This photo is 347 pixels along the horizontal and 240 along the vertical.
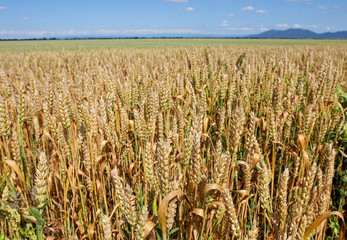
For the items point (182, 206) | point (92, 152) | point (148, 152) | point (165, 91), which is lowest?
point (182, 206)

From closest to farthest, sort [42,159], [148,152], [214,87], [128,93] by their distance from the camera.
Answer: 1. [42,159]
2. [148,152]
3. [128,93]
4. [214,87]

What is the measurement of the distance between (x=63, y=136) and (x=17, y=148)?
1.08 feet

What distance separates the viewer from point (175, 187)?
1.10 m

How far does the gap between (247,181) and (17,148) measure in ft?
5.30

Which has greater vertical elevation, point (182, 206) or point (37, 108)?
point (37, 108)

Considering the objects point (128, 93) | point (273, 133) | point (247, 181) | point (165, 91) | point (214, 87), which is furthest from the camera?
point (214, 87)

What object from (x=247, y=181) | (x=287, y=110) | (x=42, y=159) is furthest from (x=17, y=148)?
(x=287, y=110)

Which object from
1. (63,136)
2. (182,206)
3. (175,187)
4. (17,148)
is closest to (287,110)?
(182,206)

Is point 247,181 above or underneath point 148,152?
underneath

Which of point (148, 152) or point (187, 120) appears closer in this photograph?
point (148, 152)

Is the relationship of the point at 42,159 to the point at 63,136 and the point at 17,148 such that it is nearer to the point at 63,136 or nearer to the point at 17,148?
the point at 63,136

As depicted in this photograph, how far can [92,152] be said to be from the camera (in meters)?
1.66

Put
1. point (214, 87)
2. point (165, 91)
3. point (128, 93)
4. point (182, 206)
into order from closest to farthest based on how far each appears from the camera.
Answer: point (182, 206) < point (165, 91) < point (128, 93) < point (214, 87)

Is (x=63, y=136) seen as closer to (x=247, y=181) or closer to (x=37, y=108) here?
(x=37, y=108)
